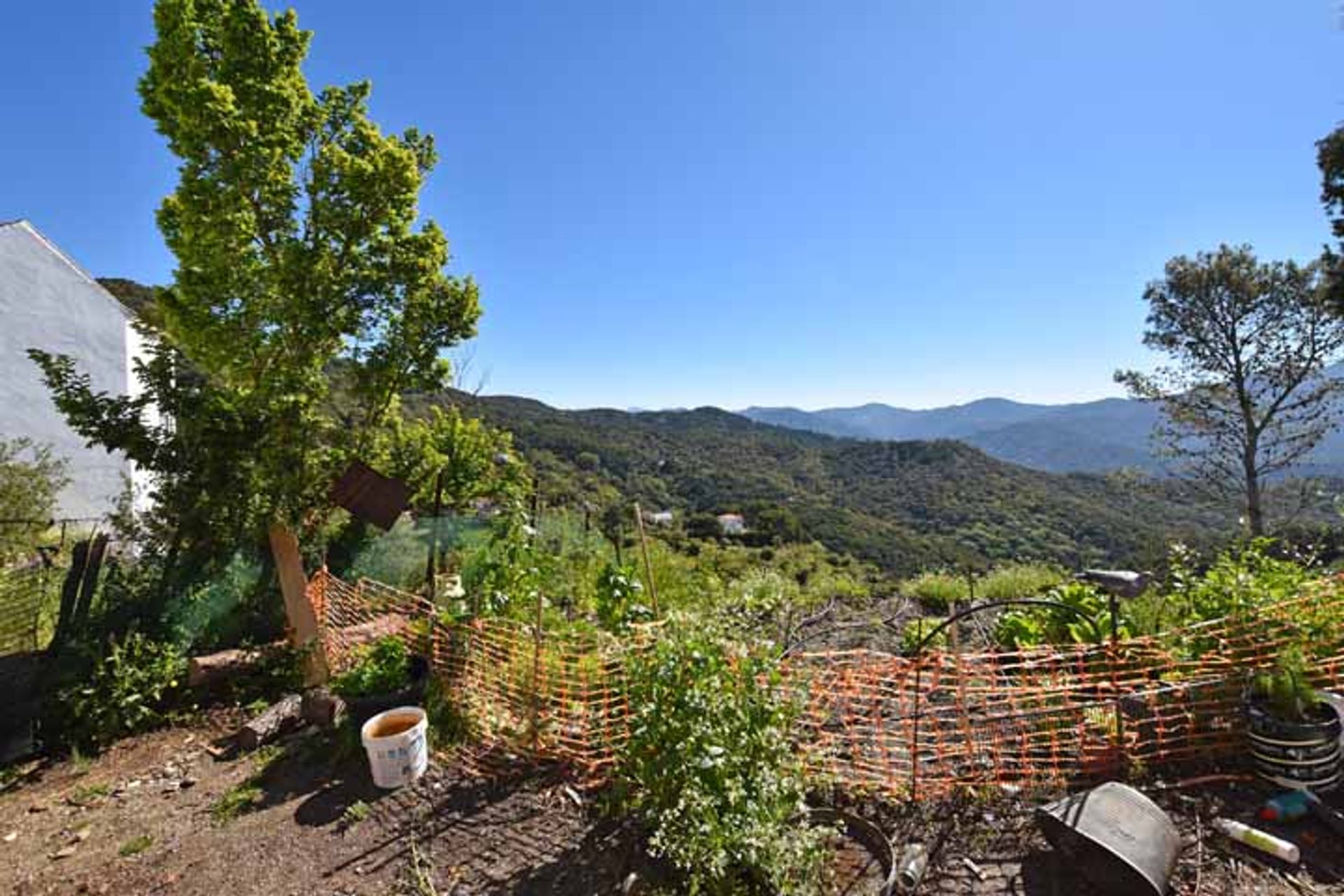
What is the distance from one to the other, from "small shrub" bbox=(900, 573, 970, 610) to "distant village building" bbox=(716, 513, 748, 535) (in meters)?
26.8

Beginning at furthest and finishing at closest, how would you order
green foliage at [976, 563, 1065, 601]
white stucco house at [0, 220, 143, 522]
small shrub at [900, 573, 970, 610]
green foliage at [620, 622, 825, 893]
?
white stucco house at [0, 220, 143, 522], small shrub at [900, 573, 970, 610], green foliage at [976, 563, 1065, 601], green foliage at [620, 622, 825, 893]

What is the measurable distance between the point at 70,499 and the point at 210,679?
1201 cm

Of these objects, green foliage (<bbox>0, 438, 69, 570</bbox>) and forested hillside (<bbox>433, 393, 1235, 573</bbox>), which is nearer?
green foliage (<bbox>0, 438, 69, 570</bbox>)

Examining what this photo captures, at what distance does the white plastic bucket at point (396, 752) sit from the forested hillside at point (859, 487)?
2055 cm

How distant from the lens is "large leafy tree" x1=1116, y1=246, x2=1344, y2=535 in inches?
378

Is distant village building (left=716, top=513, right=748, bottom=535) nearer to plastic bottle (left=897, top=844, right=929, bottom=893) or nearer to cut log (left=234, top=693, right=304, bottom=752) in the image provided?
cut log (left=234, top=693, right=304, bottom=752)

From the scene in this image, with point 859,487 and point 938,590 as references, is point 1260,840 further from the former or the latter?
point 859,487

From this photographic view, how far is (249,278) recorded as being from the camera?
16.2 feet

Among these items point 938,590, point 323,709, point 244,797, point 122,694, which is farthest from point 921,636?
point 122,694

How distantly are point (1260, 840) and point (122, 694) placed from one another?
22.7ft

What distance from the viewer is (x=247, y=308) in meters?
4.99

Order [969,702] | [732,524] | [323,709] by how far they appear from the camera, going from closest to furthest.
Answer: [969,702]
[323,709]
[732,524]

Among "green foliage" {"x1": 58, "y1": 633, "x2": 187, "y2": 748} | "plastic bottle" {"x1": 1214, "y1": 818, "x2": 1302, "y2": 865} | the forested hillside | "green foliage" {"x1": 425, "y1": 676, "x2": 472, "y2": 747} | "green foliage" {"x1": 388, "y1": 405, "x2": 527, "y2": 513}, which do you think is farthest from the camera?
the forested hillside

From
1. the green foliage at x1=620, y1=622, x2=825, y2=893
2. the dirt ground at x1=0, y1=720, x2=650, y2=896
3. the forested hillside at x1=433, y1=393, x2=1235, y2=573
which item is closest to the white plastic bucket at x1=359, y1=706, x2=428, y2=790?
the dirt ground at x1=0, y1=720, x2=650, y2=896
